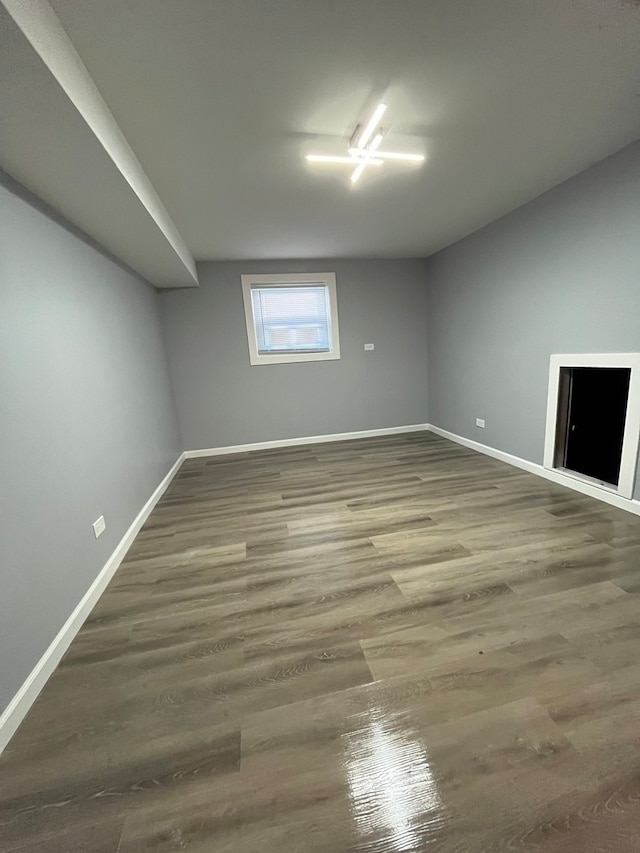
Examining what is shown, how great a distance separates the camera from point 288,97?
1619mm

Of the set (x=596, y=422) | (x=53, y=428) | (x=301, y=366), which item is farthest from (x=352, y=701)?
(x=301, y=366)

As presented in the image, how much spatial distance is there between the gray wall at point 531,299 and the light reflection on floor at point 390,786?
97.7 inches

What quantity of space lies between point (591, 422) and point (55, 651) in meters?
4.04

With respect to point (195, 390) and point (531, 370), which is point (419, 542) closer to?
point (531, 370)

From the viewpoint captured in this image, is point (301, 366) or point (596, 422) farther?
point (301, 366)

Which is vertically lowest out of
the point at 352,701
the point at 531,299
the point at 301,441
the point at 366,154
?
the point at 352,701

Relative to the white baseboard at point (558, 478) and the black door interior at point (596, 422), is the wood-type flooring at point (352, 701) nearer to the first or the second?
the white baseboard at point (558, 478)

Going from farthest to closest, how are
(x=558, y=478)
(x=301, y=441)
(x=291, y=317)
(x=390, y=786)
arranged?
(x=301, y=441) → (x=291, y=317) → (x=558, y=478) → (x=390, y=786)

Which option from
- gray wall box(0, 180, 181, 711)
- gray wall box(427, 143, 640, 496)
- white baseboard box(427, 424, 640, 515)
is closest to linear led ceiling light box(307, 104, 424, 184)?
gray wall box(427, 143, 640, 496)

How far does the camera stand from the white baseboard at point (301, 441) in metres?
4.63

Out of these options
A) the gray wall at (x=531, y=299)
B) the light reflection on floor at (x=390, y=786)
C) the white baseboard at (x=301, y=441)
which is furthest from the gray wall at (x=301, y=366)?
the light reflection on floor at (x=390, y=786)

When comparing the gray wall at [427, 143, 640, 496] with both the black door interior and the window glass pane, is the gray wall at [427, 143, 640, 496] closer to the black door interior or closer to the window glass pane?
the black door interior

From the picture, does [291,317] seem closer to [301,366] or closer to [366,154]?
[301,366]

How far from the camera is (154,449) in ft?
10.9
